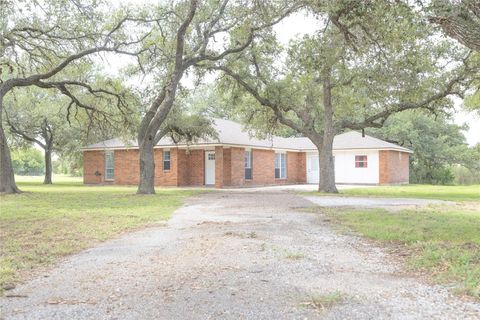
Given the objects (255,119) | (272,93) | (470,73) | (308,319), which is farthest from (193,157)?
Answer: (308,319)

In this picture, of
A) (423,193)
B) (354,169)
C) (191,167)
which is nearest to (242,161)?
(191,167)

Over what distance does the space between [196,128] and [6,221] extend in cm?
1260

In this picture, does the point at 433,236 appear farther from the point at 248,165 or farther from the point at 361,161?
the point at 361,161

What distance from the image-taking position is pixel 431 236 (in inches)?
338

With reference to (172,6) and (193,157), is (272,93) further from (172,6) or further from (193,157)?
(193,157)

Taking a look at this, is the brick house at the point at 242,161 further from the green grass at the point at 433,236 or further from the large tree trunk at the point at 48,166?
the green grass at the point at 433,236

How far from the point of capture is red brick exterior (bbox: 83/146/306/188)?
2714 cm

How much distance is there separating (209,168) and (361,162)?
35.7 ft

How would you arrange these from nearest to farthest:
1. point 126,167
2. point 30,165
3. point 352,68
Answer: point 352,68, point 126,167, point 30,165

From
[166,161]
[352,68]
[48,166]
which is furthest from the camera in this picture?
[48,166]

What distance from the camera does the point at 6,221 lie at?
11.2 meters

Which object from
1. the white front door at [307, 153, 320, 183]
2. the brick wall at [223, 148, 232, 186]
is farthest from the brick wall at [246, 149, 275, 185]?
the white front door at [307, 153, 320, 183]

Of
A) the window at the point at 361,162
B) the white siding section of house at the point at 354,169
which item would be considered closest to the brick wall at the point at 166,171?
the white siding section of house at the point at 354,169

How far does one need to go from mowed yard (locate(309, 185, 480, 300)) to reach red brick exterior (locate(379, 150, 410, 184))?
16.7 metres
